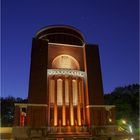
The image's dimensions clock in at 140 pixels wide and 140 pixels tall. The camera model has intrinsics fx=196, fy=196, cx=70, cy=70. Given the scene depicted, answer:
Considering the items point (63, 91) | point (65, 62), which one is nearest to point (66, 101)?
point (63, 91)

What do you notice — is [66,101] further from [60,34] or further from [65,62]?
[60,34]

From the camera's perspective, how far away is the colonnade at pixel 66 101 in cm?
1675

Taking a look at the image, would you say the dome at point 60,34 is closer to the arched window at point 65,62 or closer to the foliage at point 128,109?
the arched window at point 65,62


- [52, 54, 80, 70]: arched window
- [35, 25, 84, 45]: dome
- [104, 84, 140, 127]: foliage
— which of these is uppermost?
[35, 25, 84, 45]: dome

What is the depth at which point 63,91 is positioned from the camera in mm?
17438

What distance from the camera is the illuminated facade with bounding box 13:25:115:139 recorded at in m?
15.3

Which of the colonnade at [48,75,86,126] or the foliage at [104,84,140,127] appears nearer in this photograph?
the colonnade at [48,75,86,126]

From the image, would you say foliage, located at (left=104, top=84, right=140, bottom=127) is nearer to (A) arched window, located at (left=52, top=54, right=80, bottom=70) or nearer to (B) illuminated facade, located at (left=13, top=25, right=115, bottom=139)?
(B) illuminated facade, located at (left=13, top=25, right=115, bottom=139)

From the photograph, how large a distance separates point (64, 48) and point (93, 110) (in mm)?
6789

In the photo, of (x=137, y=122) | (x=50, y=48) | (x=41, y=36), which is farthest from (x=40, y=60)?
(x=137, y=122)

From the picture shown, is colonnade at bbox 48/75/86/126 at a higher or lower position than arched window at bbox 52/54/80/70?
lower

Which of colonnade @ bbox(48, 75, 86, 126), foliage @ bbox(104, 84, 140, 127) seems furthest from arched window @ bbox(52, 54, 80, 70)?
foliage @ bbox(104, 84, 140, 127)

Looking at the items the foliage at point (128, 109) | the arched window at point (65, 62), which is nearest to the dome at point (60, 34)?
the arched window at point (65, 62)

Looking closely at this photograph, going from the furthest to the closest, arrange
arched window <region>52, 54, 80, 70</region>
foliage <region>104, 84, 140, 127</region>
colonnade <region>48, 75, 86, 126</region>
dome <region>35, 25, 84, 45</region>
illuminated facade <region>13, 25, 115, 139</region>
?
foliage <region>104, 84, 140, 127</region>
dome <region>35, 25, 84, 45</region>
arched window <region>52, 54, 80, 70</region>
colonnade <region>48, 75, 86, 126</region>
illuminated facade <region>13, 25, 115, 139</region>
